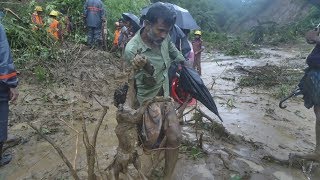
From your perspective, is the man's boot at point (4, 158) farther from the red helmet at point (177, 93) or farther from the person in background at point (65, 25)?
the person in background at point (65, 25)

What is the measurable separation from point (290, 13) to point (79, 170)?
1240 inches

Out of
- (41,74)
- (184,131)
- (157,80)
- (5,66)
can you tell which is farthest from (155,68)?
(41,74)

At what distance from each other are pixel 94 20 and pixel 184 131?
492 cm

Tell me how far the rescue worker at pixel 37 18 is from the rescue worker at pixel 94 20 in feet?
3.62

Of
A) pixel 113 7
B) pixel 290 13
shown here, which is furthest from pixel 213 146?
pixel 290 13

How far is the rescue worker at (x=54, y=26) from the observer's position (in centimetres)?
781

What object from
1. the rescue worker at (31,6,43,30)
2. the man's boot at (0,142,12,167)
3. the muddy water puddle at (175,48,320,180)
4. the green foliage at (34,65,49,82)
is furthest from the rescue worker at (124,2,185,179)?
the rescue worker at (31,6,43,30)

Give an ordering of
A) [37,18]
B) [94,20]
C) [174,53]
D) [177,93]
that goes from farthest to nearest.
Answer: [94,20] < [37,18] < [177,93] < [174,53]

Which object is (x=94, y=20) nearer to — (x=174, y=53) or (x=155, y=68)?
(x=174, y=53)

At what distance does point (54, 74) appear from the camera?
670 cm

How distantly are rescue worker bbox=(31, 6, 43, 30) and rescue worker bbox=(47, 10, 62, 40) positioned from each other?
23 cm

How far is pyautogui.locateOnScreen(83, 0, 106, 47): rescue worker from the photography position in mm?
8977

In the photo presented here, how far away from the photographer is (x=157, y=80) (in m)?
3.25

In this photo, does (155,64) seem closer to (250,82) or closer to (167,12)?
(167,12)
